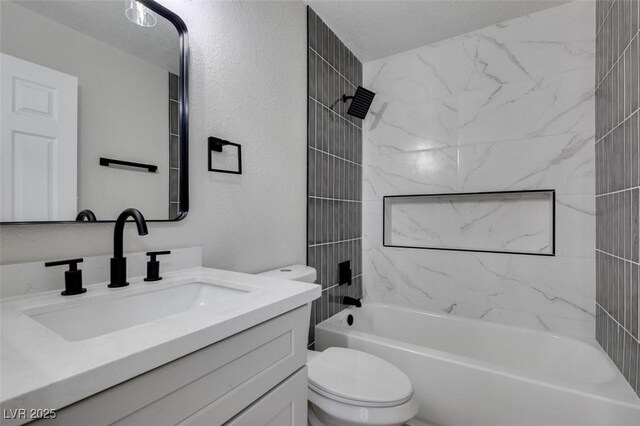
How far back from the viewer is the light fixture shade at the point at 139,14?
0.95 m

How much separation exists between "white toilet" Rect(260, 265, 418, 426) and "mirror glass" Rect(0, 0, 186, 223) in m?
0.72

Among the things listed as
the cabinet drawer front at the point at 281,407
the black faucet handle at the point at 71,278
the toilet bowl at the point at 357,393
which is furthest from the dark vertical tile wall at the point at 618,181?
the black faucet handle at the point at 71,278

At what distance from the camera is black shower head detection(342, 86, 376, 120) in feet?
7.00

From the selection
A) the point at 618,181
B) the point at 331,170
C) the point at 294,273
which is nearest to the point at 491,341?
Result: the point at 618,181

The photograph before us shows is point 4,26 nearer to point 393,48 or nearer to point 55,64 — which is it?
point 55,64

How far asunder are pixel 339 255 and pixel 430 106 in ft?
4.14

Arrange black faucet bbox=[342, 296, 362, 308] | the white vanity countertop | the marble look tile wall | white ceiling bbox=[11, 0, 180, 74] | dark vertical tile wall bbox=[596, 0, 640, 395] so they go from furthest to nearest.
Result: black faucet bbox=[342, 296, 362, 308], the marble look tile wall, dark vertical tile wall bbox=[596, 0, 640, 395], white ceiling bbox=[11, 0, 180, 74], the white vanity countertop

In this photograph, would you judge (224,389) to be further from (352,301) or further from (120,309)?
(352,301)

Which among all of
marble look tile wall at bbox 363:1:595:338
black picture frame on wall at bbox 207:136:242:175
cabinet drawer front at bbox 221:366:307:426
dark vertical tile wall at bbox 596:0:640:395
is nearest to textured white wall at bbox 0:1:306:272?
black picture frame on wall at bbox 207:136:242:175

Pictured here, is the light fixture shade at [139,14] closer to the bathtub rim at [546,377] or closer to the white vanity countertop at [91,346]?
the white vanity countertop at [91,346]

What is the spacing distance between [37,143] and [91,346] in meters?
Result: 0.58

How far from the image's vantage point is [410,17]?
187 centimetres

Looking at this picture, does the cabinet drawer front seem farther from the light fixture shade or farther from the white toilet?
the light fixture shade

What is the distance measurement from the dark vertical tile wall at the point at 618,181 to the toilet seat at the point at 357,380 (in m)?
0.91
